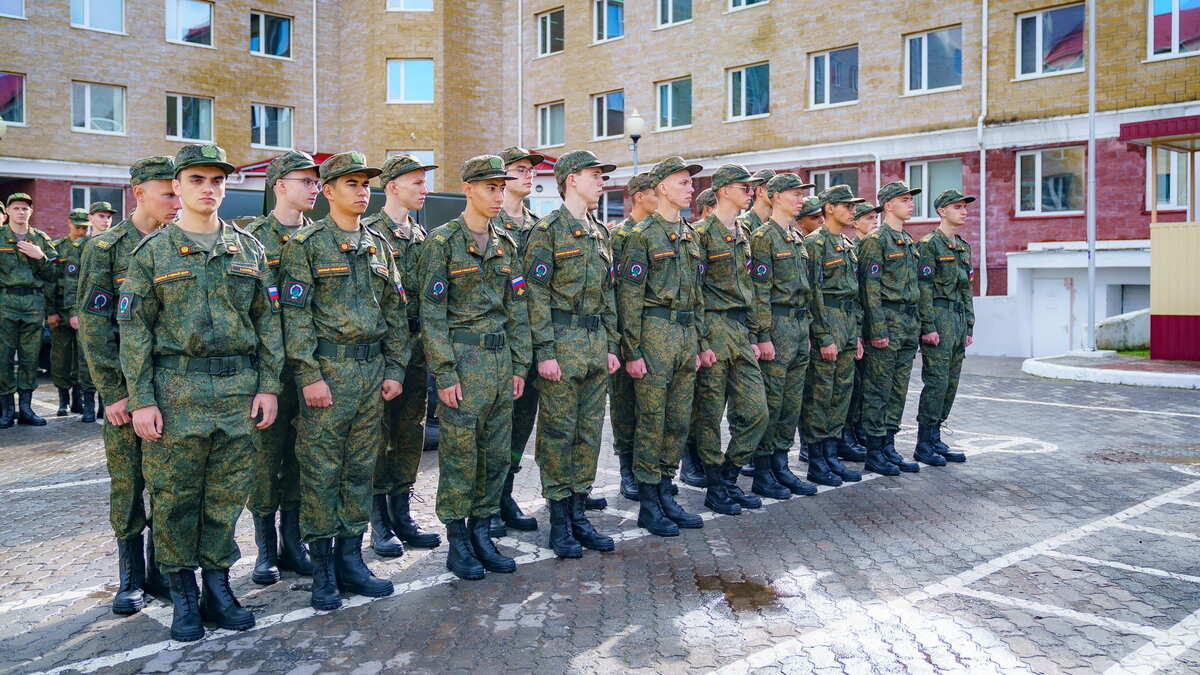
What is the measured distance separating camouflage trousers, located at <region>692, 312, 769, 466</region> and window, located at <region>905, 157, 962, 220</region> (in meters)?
18.0

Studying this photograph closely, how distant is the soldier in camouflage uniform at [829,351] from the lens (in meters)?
8.31

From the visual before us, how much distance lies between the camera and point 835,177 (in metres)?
25.7

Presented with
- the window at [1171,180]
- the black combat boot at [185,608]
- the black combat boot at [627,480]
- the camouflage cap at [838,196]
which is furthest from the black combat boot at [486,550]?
the window at [1171,180]

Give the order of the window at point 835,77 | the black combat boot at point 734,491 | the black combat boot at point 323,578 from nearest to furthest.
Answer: the black combat boot at point 323,578
the black combat boot at point 734,491
the window at point 835,77

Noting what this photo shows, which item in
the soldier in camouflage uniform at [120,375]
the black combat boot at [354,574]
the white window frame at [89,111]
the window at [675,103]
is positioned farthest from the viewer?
the window at [675,103]

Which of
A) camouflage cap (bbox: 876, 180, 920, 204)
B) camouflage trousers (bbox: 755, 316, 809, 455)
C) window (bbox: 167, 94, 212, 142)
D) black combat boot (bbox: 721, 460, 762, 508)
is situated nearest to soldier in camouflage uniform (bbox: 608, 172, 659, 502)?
black combat boot (bbox: 721, 460, 762, 508)

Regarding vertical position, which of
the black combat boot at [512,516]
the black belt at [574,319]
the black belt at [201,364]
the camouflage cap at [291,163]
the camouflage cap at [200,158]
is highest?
the camouflage cap at [291,163]

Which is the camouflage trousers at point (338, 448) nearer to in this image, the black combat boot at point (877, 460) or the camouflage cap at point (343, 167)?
the camouflage cap at point (343, 167)

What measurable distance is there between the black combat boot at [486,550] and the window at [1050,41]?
19.9m

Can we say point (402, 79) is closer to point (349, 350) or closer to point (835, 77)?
point (835, 77)

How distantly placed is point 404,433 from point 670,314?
6.31 feet

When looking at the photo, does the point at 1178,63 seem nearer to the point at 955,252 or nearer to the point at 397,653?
the point at 955,252

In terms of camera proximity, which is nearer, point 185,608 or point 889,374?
point 185,608

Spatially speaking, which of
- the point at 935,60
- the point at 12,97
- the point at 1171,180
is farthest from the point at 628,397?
the point at 12,97
